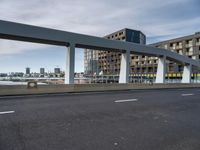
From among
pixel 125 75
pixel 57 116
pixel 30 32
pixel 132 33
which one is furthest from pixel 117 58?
pixel 57 116

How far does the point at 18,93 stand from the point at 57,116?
26.7ft

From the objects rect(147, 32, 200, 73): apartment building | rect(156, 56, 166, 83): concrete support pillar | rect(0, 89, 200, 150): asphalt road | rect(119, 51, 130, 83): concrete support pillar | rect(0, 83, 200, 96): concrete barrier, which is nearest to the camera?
rect(0, 89, 200, 150): asphalt road

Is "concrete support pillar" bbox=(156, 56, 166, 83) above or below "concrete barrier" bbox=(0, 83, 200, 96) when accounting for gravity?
above

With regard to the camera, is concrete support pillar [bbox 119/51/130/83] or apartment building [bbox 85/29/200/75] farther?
apartment building [bbox 85/29/200/75]

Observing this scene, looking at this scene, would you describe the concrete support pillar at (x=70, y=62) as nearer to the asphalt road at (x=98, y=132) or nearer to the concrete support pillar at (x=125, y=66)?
the concrete support pillar at (x=125, y=66)

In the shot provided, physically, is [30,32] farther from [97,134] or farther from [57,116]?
[97,134]

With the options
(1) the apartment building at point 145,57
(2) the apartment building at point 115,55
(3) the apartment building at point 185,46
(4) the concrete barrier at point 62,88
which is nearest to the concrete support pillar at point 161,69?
(4) the concrete barrier at point 62,88

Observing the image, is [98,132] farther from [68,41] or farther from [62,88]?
[68,41]

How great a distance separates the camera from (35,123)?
18.2 feet

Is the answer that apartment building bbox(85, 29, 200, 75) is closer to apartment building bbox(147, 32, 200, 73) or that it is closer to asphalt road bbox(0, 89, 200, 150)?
apartment building bbox(147, 32, 200, 73)

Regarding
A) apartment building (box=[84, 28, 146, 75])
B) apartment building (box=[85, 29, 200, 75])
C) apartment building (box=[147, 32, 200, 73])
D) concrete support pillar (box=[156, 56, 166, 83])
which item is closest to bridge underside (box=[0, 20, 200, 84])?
concrete support pillar (box=[156, 56, 166, 83])

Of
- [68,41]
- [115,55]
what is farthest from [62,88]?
[115,55]

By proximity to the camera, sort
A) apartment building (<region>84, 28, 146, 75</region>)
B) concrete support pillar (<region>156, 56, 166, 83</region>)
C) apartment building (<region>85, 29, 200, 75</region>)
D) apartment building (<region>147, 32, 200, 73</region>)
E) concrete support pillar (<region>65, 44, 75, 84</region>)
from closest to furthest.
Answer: concrete support pillar (<region>65, 44, 75, 84</region>) < concrete support pillar (<region>156, 56, 166, 83</region>) < apartment building (<region>147, 32, 200, 73</region>) < apartment building (<region>85, 29, 200, 75</region>) < apartment building (<region>84, 28, 146, 75</region>)

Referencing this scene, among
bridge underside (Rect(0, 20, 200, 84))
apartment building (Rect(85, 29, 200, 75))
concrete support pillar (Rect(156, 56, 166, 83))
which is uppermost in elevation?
apartment building (Rect(85, 29, 200, 75))
